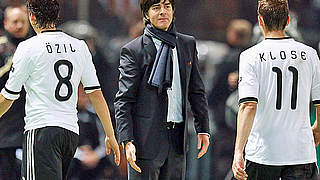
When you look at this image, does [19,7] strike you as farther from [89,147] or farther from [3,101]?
[3,101]

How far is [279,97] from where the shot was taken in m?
5.11

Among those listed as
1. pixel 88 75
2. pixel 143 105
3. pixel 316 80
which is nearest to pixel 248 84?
pixel 316 80

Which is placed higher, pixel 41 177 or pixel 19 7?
pixel 19 7

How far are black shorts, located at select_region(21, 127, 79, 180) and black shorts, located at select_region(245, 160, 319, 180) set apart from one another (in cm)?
128

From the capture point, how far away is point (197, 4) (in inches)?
281

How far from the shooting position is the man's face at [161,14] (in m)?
5.41

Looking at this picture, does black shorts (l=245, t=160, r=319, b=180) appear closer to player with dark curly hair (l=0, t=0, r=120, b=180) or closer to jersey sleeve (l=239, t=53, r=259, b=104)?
jersey sleeve (l=239, t=53, r=259, b=104)

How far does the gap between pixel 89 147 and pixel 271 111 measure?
2.49 m

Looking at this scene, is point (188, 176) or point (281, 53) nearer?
point (281, 53)

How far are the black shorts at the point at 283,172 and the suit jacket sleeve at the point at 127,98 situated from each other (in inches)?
34.0

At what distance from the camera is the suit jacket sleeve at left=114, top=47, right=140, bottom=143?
5.28 metres

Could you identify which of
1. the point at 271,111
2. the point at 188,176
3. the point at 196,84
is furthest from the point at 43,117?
the point at 188,176

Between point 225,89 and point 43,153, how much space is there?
8.37 ft

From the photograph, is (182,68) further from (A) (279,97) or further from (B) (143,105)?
(A) (279,97)
